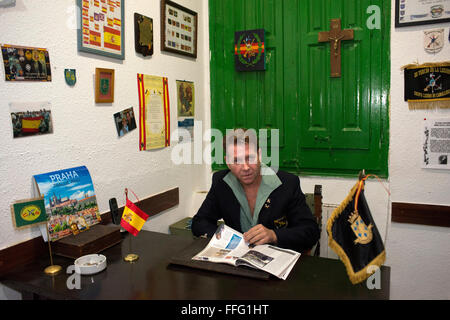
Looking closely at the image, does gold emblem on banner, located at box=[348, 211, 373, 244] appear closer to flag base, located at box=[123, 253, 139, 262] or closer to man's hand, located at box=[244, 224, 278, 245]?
man's hand, located at box=[244, 224, 278, 245]

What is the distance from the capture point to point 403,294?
2.50 metres

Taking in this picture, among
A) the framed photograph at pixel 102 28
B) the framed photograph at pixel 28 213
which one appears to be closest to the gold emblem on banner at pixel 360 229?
the framed photograph at pixel 28 213

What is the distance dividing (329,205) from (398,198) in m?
0.47

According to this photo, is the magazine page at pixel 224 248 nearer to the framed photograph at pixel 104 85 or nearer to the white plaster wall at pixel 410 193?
the framed photograph at pixel 104 85

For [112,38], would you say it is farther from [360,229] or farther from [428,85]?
[428,85]

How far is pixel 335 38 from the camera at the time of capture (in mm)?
2547

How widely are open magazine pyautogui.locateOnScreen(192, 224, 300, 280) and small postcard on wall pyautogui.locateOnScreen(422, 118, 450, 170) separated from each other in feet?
4.66

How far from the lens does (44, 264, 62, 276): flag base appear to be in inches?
55.8

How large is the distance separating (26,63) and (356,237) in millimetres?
1544

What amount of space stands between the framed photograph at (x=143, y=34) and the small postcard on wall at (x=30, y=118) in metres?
0.78

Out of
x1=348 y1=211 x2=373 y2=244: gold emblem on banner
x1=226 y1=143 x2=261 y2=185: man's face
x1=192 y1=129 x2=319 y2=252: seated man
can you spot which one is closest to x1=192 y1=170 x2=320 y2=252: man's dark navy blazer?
x1=192 y1=129 x2=319 y2=252: seated man

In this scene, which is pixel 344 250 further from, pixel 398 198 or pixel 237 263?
pixel 398 198
